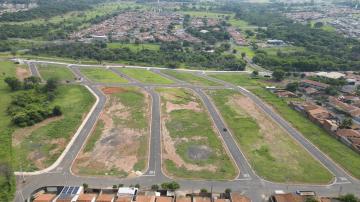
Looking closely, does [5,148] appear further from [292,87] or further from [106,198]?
[292,87]

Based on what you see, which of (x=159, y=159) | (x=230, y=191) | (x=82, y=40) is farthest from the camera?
(x=82, y=40)

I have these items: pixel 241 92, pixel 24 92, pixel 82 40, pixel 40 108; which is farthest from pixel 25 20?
pixel 241 92

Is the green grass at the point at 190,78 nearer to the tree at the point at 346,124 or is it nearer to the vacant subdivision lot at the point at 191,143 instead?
the vacant subdivision lot at the point at 191,143

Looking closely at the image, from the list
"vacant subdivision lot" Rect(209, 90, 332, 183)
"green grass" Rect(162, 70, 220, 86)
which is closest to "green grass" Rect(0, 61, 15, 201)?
"vacant subdivision lot" Rect(209, 90, 332, 183)

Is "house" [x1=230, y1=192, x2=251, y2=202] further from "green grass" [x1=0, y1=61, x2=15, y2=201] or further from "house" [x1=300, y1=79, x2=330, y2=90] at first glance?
"house" [x1=300, y1=79, x2=330, y2=90]

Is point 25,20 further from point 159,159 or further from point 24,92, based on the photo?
point 159,159
